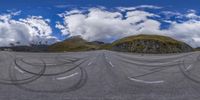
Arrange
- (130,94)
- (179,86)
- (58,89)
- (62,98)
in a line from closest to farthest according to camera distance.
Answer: (62,98), (130,94), (58,89), (179,86)

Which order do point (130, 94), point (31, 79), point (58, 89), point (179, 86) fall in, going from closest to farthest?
point (130, 94)
point (58, 89)
point (179, 86)
point (31, 79)

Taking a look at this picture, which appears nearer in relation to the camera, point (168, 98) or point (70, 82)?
point (168, 98)

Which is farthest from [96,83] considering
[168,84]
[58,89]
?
[168,84]

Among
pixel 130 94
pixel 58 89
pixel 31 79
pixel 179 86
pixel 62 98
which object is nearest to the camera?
pixel 62 98

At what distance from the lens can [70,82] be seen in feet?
38.0

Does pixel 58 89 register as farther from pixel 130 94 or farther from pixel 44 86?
pixel 130 94

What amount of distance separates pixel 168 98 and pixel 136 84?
7.46 feet

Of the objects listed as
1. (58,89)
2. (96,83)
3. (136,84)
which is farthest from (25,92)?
(136,84)

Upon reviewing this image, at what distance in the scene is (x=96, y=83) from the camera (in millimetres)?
11492

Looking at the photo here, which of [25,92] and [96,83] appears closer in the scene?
[25,92]

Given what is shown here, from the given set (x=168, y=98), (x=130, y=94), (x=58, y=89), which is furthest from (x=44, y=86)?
(x=168, y=98)

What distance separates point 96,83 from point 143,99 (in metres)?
2.85

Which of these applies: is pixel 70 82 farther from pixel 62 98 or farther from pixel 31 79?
pixel 62 98

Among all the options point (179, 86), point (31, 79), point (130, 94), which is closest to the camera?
point (130, 94)
